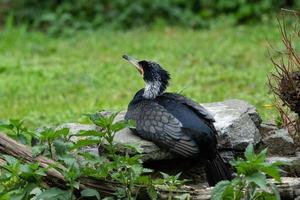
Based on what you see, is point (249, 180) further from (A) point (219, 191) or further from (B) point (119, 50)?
(B) point (119, 50)

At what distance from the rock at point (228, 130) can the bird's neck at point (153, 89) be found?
350mm

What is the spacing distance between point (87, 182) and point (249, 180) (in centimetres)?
101

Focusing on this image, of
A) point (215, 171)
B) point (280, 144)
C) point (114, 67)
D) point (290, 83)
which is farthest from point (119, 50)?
point (215, 171)

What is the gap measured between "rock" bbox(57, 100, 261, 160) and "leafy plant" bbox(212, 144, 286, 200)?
41.2 inches

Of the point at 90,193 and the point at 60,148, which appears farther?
the point at 60,148

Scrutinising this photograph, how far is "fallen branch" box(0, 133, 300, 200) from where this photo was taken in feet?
17.5

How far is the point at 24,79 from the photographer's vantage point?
1177 centimetres

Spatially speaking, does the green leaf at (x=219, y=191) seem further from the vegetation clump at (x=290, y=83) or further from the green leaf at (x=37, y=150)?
the vegetation clump at (x=290, y=83)

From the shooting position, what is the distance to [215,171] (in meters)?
6.00

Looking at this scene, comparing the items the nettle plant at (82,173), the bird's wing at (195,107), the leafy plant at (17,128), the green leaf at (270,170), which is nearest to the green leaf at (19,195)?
the nettle plant at (82,173)

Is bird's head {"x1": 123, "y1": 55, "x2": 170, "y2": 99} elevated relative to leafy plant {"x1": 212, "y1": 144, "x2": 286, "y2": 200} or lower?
elevated

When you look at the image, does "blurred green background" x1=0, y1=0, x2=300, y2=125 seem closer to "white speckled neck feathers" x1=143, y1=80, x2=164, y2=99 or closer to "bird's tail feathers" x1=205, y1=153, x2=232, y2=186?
"white speckled neck feathers" x1=143, y1=80, x2=164, y2=99

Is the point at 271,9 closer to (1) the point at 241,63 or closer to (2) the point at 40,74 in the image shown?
(1) the point at 241,63

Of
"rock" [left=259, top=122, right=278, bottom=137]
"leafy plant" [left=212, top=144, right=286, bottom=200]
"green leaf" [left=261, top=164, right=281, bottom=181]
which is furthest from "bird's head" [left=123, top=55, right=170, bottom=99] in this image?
"green leaf" [left=261, top=164, right=281, bottom=181]
